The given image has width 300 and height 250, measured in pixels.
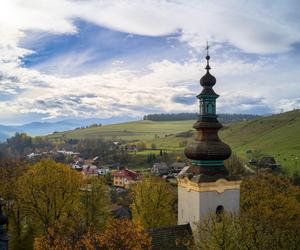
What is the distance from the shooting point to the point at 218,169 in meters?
25.2

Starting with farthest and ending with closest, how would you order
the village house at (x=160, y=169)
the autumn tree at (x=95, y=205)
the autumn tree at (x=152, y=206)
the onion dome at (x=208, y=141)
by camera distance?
1. the village house at (x=160, y=169)
2. the autumn tree at (x=95, y=205)
3. the autumn tree at (x=152, y=206)
4. the onion dome at (x=208, y=141)

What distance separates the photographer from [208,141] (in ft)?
82.1

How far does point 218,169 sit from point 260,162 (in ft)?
285

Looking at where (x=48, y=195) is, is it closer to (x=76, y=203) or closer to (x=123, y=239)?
(x=76, y=203)

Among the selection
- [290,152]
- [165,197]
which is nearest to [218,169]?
[165,197]

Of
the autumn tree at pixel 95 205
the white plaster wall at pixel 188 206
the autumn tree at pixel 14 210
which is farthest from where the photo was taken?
the autumn tree at pixel 95 205

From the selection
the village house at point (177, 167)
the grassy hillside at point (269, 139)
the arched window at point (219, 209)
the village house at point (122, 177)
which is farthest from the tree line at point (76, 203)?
the village house at point (177, 167)

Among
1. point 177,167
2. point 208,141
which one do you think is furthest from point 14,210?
point 177,167

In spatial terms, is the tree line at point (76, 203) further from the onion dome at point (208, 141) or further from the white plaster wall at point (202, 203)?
the onion dome at point (208, 141)

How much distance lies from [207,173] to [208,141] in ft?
6.61

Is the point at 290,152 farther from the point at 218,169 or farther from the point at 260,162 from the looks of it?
the point at 218,169

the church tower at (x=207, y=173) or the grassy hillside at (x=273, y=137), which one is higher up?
the grassy hillside at (x=273, y=137)

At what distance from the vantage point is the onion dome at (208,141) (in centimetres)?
2469

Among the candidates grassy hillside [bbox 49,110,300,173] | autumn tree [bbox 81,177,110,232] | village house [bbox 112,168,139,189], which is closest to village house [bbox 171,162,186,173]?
village house [bbox 112,168,139,189]
